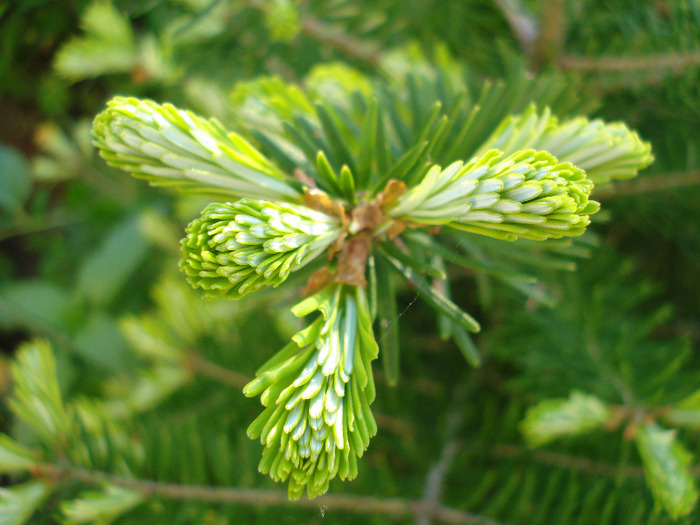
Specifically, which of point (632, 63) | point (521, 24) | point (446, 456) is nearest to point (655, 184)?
point (632, 63)

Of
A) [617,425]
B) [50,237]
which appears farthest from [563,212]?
[50,237]

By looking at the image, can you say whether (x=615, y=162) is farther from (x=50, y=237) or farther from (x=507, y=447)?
(x=50, y=237)

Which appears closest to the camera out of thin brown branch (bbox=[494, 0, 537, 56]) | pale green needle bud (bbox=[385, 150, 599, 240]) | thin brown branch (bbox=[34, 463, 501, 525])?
pale green needle bud (bbox=[385, 150, 599, 240])

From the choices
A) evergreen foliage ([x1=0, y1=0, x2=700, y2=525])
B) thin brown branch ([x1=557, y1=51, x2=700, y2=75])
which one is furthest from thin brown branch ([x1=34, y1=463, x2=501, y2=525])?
thin brown branch ([x1=557, y1=51, x2=700, y2=75])

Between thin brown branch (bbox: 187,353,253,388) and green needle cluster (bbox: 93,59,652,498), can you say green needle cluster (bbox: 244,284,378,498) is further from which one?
thin brown branch (bbox: 187,353,253,388)

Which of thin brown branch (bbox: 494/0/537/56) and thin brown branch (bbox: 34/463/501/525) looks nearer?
thin brown branch (bbox: 34/463/501/525)
